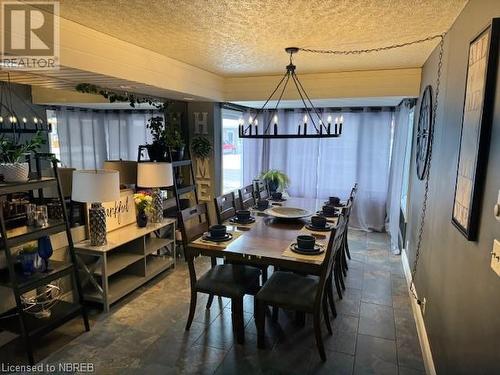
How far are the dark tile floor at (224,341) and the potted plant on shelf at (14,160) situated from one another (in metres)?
1.33

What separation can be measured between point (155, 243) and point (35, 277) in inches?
60.6

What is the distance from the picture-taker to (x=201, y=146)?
4.99 m

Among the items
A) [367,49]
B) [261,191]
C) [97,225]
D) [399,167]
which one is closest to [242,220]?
[97,225]

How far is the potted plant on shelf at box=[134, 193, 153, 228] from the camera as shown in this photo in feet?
12.2

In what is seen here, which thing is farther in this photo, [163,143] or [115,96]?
[163,143]

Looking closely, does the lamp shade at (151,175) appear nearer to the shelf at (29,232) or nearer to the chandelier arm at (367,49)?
the shelf at (29,232)

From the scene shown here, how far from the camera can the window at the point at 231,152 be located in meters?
5.68

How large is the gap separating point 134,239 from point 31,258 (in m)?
1.08

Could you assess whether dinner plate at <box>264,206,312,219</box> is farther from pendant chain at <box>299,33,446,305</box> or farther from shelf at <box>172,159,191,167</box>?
shelf at <box>172,159,191,167</box>

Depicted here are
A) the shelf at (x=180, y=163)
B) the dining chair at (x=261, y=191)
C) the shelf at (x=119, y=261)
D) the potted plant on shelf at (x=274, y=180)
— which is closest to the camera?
the shelf at (x=119, y=261)

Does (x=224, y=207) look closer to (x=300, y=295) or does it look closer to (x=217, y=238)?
(x=217, y=238)

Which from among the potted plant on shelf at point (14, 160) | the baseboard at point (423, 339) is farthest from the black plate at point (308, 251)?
the potted plant on shelf at point (14, 160)

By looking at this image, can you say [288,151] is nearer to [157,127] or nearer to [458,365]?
[157,127]

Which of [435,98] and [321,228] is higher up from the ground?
[435,98]
